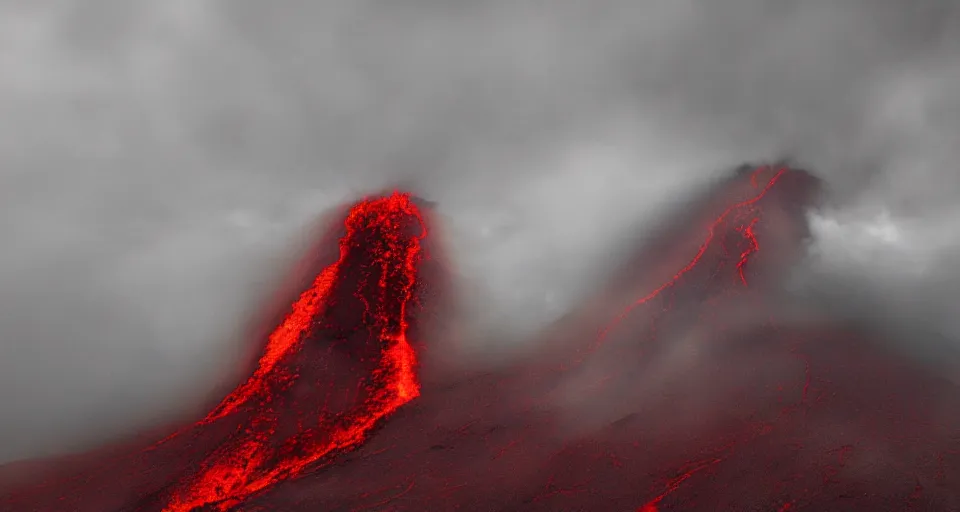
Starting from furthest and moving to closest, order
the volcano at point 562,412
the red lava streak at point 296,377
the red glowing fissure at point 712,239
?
the red glowing fissure at point 712,239, the red lava streak at point 296,377, the volcano at point 562,412

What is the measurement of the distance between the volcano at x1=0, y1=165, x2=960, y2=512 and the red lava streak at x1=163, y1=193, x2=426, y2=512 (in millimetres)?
52

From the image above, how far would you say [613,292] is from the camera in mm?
17062

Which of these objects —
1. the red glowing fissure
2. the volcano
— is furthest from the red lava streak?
the red glowing fissure

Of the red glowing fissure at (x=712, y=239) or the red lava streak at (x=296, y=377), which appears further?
the red glowing fissure at (x=712, y=239)

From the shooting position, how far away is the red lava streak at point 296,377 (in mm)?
10688

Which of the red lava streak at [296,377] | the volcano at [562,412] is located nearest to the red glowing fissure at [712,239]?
the volcano at [562,412]

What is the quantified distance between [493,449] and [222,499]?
6.28 m

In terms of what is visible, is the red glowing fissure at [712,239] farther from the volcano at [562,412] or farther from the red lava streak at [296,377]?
the red lava streak at [296,377]

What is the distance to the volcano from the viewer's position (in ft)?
33.0

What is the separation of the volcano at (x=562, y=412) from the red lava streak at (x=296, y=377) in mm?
52

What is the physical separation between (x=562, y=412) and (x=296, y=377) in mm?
7788

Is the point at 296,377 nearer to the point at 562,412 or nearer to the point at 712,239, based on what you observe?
the point at 562,412

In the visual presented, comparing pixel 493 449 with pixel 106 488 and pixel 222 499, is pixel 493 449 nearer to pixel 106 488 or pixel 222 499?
pixel 222 499

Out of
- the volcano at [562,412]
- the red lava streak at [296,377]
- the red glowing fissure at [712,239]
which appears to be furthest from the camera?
the red glowing fissure at [712,239]
